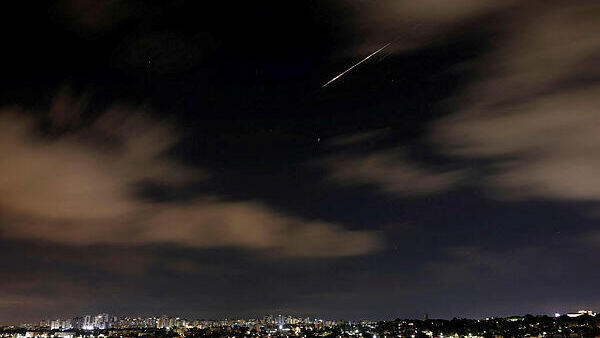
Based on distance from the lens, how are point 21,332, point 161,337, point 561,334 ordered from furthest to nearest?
point 21,332, point 161,337, point 561,334

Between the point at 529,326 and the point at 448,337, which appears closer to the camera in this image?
the point at 448,337

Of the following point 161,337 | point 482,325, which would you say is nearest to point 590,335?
point 482,325

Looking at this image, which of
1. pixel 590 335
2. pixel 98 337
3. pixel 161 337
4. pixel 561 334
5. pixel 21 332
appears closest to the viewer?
pixel 590 335

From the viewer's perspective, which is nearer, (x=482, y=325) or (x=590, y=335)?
(x=590, y=335)

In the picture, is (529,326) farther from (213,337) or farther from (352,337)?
(213,337)

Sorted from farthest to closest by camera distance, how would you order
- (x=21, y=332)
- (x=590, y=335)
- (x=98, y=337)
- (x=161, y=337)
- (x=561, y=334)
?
(x=21, y=332)
(x=98, y=337)
(x=161, y=337)
(x=561, y=334)
(x=590, y=335)

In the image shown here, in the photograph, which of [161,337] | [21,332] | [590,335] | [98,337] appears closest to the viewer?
[590,335]

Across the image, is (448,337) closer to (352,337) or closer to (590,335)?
(352,337)

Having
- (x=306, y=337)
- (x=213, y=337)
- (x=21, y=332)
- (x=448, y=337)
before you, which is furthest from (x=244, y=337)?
(x=21, y=332)
